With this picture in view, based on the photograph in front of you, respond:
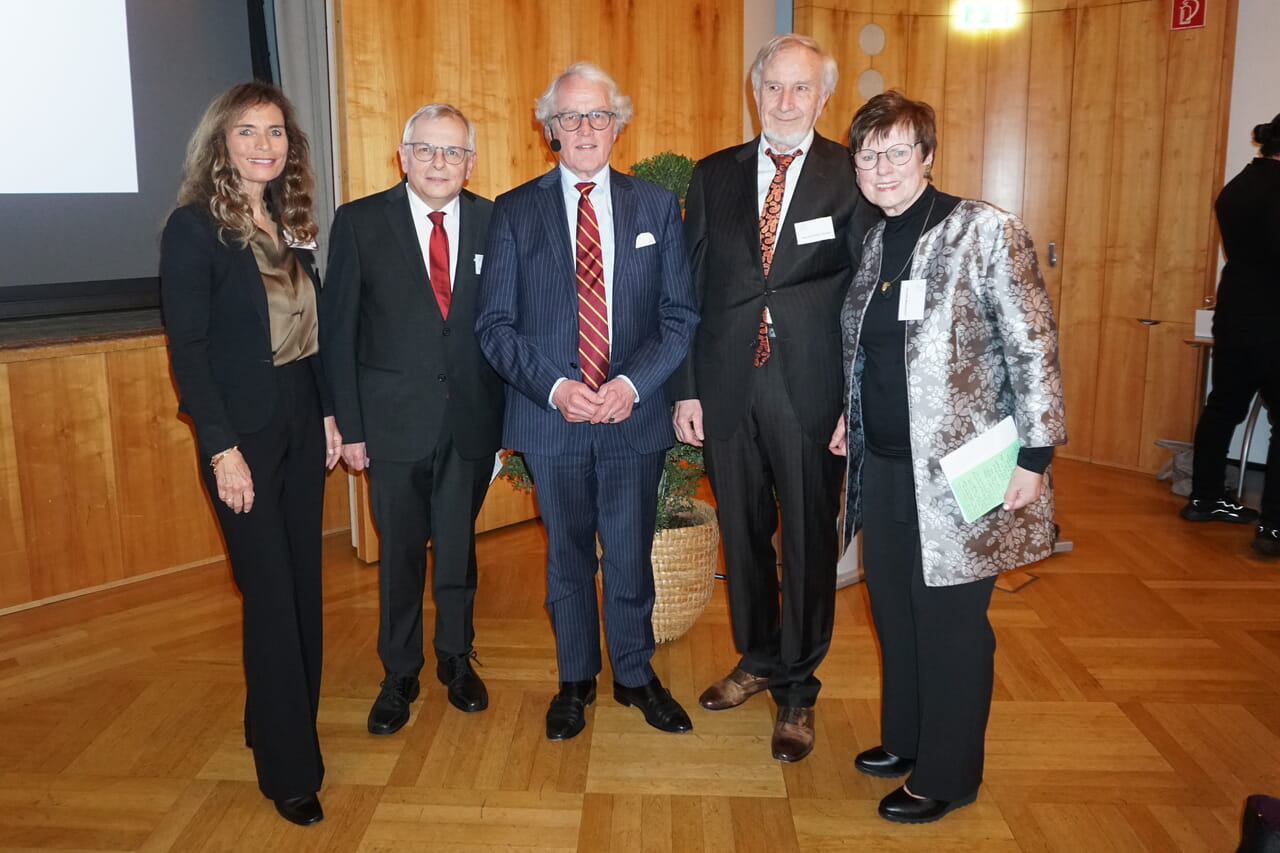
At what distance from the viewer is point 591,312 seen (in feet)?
8.35

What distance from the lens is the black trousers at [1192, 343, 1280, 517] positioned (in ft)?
14.6

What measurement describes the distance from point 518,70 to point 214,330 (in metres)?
2.58

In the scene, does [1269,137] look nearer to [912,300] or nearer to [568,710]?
[912,300]

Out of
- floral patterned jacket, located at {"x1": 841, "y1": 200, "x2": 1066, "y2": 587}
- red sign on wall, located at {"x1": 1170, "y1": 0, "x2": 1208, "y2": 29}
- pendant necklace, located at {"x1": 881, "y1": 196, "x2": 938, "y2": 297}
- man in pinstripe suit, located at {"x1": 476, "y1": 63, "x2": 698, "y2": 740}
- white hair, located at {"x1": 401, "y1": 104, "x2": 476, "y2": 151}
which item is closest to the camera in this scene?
floral patterned jacket, located at {"x1": 841, "y1": 200, "x2": 1066, "y2": 587}

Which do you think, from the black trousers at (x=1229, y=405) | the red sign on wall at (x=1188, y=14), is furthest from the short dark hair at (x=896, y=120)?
the red sign on wall at (x=1188, y=14)

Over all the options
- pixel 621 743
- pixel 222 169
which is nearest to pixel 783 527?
pixel 621 743

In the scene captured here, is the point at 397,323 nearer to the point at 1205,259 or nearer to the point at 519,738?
the point at 519,738

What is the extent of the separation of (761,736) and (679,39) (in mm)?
3591

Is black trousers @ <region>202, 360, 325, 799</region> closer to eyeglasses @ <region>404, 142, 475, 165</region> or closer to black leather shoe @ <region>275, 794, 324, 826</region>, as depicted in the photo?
black leather shoe @ <region>275, 794, 324, 826</region>

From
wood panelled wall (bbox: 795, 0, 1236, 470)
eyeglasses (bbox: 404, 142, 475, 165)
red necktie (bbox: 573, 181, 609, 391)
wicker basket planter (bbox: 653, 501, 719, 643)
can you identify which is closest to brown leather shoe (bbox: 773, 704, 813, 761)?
wicker basket planter (bbox: 653, 501, 719, 643)

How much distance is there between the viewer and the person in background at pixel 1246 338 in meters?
4.35

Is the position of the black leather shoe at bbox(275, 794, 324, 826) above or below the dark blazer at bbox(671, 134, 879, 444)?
below

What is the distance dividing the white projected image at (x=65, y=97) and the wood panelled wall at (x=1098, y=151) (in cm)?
343

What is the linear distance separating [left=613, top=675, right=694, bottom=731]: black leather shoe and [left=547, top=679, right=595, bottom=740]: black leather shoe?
0.39 ft
